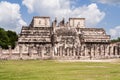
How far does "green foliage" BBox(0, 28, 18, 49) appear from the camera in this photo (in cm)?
9701

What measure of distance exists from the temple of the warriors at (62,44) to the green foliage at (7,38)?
1445 centimetres

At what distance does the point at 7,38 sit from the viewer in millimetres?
100750

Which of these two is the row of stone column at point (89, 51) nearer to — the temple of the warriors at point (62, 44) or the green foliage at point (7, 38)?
the temple of the warriors at point (62, 44)

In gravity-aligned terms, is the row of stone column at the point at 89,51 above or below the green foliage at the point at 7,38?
below

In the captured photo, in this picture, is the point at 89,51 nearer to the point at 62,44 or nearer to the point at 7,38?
the point at 62,44

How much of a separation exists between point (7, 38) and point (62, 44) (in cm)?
3028

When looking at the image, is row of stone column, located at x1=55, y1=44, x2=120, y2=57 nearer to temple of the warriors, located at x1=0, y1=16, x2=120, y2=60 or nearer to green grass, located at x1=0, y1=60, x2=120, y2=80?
temple of the warriors, located at x1=0, y1=16, x2=120, y2=60

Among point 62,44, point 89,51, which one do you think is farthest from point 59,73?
point 62,44

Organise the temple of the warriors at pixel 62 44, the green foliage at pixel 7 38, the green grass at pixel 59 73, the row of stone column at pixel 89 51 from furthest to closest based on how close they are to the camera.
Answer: the green foliage at pixel 7 38
the row of stone column at pixel 89 51
the temple of the warriors at pixel 62 44
the green grass at pixel 59 73

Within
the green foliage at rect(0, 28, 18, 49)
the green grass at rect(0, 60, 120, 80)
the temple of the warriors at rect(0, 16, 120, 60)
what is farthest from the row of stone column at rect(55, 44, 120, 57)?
the green grass at rect(0, 60, 120, 80)

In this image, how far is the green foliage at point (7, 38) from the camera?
318ft

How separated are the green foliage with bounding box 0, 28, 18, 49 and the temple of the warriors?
1445 cm

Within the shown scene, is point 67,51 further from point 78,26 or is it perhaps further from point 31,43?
point 78,26

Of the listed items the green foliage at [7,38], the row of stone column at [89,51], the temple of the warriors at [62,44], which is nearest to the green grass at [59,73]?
the temple of the warriors at [62,44]
